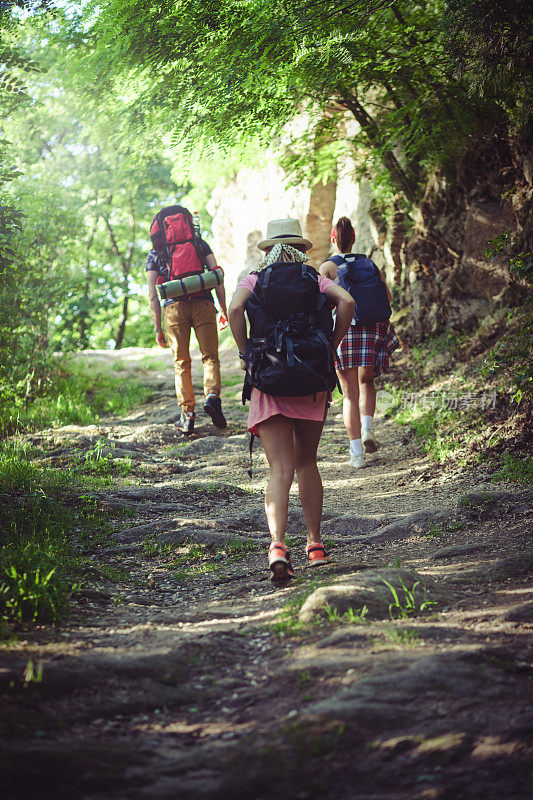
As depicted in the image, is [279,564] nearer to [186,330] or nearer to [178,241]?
[186,330]

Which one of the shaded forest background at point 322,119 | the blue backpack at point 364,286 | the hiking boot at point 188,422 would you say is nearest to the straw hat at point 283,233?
the shaded forest background at point 322,119

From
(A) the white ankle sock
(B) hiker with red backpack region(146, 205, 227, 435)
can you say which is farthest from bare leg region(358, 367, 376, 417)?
(B) hiker with red backpack region(146, 205, 227, 435)

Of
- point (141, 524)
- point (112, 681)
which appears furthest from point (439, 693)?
point (141, 524)

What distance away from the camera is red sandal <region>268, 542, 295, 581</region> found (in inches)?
142

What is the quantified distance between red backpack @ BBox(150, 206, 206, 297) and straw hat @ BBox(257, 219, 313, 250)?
12.0 ft

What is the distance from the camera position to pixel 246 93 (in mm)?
6914

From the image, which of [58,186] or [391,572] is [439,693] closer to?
[391,572]

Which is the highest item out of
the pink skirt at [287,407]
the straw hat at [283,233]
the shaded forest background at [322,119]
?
the shaded forest background at [322,119]

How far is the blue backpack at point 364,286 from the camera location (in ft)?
21.7

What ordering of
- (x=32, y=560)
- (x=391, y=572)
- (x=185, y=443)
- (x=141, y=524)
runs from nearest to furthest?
(x=391, y=572)
(x=32, y=560)
(x=141, y=524)
(x=185, y=443)

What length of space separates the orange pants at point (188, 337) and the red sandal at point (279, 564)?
4.57m

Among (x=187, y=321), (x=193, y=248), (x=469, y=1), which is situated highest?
(x=469, y=1)

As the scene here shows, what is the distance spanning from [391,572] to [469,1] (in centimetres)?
475

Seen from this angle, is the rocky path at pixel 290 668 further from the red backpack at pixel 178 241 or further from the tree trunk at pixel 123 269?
the tree trunk at pixel 123 269
